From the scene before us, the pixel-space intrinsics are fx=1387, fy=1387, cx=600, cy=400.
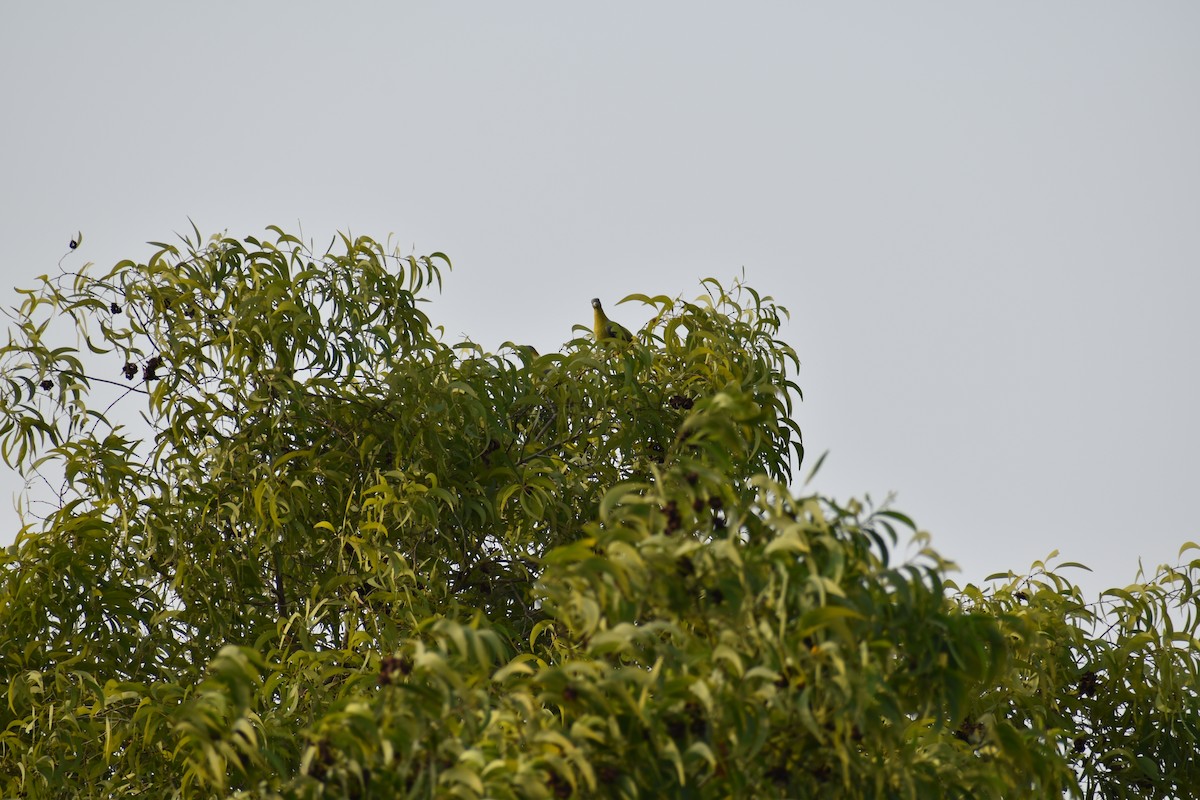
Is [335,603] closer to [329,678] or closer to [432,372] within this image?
[329,678]

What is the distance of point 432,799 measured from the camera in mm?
2463

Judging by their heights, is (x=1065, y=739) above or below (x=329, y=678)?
above

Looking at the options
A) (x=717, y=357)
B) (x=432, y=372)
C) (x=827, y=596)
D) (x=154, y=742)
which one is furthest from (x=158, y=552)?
(x=827, y=596)

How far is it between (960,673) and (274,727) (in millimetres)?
1952

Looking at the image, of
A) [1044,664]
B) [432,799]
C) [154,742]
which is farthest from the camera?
[1044,664]

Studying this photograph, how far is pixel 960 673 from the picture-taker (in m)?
2.66

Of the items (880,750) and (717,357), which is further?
(717,357)

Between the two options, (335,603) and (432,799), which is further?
(335,603)

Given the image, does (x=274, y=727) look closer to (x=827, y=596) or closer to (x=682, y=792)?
(x=682, y=792)

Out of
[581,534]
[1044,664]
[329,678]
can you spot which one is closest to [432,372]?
[581,534]

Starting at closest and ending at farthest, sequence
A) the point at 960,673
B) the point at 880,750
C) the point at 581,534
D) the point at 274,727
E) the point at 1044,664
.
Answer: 1. the point at 960,673
2. the point at 880,750
3. the point at 274,727
4. the point at 1044,664
5. the point at 581,534

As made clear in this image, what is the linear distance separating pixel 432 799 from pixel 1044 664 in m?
2.60

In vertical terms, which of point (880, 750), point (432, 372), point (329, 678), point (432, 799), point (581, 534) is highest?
point (432, 372)

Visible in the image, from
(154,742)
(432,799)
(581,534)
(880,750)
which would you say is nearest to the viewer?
(432,799)
